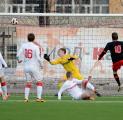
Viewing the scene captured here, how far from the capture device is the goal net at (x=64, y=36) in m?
24.3

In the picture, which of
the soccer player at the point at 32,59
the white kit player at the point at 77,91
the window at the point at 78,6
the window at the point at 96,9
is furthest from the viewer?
the window at the point at 96,9

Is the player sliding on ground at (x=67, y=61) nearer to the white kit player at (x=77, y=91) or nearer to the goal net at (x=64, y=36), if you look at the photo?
the white kit player at (x=77, y=91)

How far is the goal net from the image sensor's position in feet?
79.6

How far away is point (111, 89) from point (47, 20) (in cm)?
380

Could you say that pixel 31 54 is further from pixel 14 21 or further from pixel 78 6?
pixel 78 6

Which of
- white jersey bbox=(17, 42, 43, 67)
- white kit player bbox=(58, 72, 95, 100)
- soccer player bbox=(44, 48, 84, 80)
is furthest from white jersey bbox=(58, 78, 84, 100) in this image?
soccer player bbox=(44, 48, 84, 80)

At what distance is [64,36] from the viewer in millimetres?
24859

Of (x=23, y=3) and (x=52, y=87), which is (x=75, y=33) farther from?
(x=23, y=3)

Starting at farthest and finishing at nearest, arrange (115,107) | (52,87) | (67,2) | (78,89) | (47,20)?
(67,2) < (47,20) < (52,87) < (78,89) < (115,107)

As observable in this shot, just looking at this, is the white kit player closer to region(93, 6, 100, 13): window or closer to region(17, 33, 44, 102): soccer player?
region(17, 33, 44, 102): soccer player

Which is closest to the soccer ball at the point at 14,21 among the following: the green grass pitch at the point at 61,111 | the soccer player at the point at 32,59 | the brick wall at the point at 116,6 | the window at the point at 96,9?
the soccer player at the point at 32,59

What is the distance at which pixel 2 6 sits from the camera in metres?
33.2

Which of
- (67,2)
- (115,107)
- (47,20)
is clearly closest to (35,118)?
(115,107)

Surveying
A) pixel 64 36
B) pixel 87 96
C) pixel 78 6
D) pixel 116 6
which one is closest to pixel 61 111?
pixel 87 96
